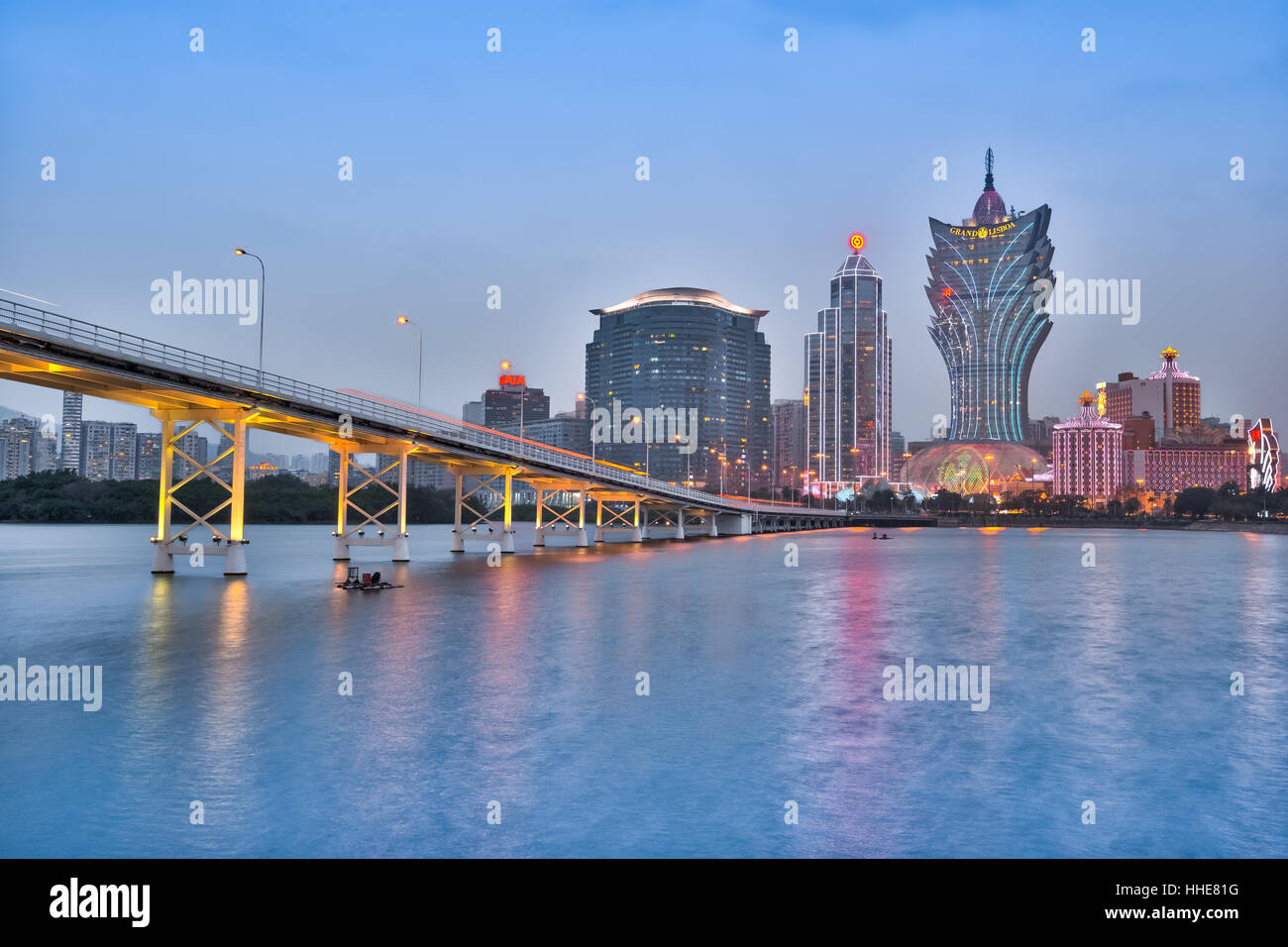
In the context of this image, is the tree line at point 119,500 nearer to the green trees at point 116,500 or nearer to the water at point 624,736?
the green trees at point 116,500

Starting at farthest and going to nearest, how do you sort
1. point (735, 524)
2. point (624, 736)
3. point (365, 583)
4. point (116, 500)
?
point (735, 524) < point (116, 500) < point (365, 583) < point (624, 736)

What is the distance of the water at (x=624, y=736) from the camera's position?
Result: 1066 centimetres

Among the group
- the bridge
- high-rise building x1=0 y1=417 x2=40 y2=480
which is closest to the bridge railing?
the bridge

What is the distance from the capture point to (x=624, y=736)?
15.4 meters

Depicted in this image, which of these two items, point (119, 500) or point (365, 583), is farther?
point (119, 500)

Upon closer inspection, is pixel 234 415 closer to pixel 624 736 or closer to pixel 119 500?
pixel 624 736

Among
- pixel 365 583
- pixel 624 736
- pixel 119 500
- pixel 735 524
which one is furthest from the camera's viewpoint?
pixel 735 524

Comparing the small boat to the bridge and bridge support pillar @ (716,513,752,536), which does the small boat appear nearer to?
the bridge

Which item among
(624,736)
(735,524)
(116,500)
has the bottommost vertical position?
(624,736)

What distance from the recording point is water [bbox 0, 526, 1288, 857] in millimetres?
10656

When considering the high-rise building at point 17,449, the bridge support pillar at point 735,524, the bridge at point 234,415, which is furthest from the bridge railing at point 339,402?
the high-rise building at point 17,449

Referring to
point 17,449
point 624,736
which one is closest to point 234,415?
point 624,736

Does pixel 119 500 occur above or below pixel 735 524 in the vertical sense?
above
